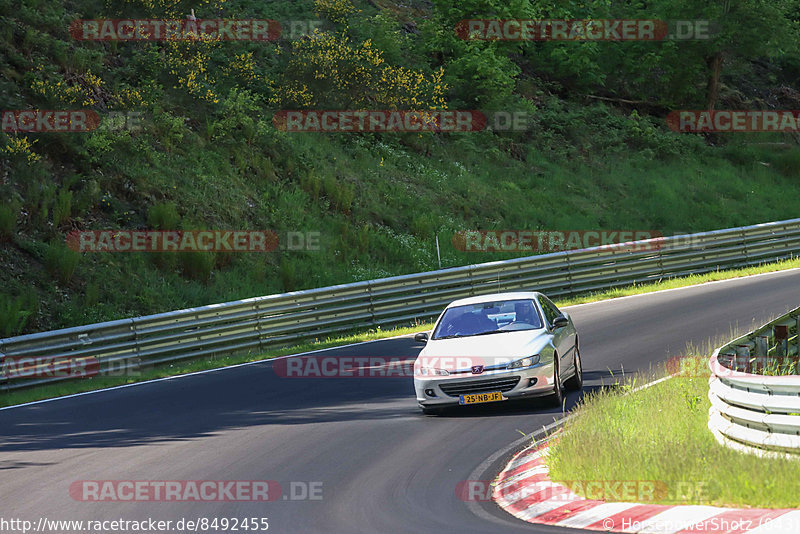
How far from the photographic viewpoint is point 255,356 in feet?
63.1

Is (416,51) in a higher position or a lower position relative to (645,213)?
higher

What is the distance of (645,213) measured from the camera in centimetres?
3591

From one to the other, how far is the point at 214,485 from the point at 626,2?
43253 mm

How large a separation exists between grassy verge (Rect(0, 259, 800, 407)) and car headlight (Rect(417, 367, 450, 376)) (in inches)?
262

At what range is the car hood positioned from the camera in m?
12.3

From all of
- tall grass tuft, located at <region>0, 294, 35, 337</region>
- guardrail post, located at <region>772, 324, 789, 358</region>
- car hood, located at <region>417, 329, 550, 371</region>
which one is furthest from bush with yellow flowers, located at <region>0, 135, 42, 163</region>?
guardrail post, located at <region>772, 324, 789, 358</region>

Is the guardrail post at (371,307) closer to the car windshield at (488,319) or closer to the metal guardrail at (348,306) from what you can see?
the metal guardrail at (348,306)

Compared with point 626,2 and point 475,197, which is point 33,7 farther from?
point 626,2

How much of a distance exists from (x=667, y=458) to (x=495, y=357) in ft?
14.7

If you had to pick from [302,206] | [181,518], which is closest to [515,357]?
[181,518]

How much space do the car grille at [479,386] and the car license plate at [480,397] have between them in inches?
1.8

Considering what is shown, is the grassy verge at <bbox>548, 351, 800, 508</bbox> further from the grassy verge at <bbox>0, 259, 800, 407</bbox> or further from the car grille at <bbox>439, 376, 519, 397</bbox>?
the grassy verge at <bbox>0, 259, 800, 407</bbox>

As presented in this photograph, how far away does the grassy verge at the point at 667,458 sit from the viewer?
7094 mm

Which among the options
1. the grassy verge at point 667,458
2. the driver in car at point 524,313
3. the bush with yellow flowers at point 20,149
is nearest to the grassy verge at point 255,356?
the driver in car at point 524,313
